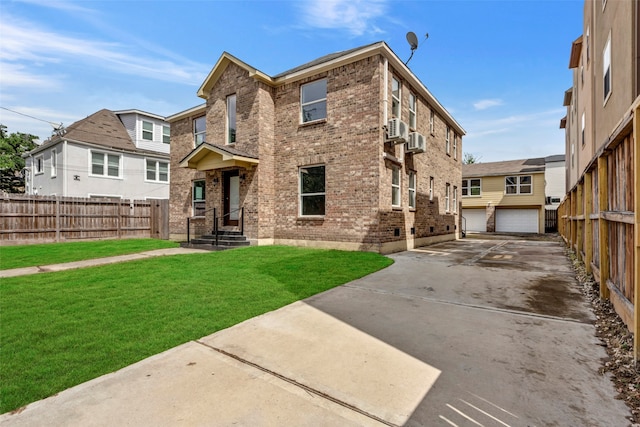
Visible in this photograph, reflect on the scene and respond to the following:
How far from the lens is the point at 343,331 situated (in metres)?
3.43

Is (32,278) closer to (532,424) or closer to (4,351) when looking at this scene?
(4,351)

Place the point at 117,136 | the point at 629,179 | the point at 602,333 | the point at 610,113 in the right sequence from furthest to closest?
the point at 117,136, the point at 610,113, the point at 602,333, the point at 629,179

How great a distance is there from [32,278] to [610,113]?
608 inches

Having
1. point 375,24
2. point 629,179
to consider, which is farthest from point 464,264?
point 375,24

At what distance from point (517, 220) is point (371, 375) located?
2847 cm

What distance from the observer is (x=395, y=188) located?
1098 centimetres

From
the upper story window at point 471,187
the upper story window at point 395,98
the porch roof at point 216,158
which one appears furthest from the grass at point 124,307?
the upper story window at point 471,187

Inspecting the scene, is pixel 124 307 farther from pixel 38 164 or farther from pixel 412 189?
pixel 38 164

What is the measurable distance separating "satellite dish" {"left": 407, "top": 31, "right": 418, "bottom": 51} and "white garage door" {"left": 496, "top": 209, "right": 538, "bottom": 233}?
19680mm

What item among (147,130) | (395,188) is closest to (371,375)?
(395,188)

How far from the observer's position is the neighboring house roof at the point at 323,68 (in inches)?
384

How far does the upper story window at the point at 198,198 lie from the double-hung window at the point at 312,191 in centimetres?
579

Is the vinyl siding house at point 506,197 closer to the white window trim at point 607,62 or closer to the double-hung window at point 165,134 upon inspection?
the white window trim at point 607,62

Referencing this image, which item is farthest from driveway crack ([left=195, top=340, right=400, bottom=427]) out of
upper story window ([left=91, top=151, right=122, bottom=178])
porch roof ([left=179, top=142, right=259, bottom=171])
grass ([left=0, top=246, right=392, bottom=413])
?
upper story window ([left=91, top=151, right=122, bottom=178])
